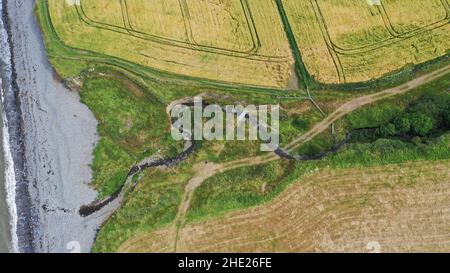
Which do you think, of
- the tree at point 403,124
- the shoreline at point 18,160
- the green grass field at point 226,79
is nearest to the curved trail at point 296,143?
the green grass field at point 226,79

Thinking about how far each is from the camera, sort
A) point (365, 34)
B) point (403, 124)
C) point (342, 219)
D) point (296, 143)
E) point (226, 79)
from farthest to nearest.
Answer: point (365, 34), point (226, 79), point (296, 143), point (403, 124), point (342, 219)

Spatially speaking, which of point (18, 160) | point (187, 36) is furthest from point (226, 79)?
point (18, 160)

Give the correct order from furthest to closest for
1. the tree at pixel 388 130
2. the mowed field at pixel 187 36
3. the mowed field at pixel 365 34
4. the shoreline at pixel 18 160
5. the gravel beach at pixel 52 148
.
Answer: the mowed field at pixel 365 34
the mowed field at pixel 187 36
the tree at pixel 388 130
the shoreline at pixel 18 160
the gravel beach at pixel 52 148

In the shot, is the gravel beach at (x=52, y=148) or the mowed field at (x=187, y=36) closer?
the gravel beach at (x=52, y=148)

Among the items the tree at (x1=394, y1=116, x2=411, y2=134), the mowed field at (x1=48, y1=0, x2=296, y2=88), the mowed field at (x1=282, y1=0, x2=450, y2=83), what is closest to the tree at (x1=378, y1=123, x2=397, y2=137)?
A: the tree at (x1=394, y1=116, x2=411, y2=134)

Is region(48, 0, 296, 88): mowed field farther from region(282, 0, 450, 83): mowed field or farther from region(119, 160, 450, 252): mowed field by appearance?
region(119, 160, 450, 252): mowed field

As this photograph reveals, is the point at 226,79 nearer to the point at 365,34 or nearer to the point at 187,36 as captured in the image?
the point at 187,36

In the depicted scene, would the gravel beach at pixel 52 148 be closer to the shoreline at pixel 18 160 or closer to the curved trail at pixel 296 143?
the shoreline at pixel 18 160
